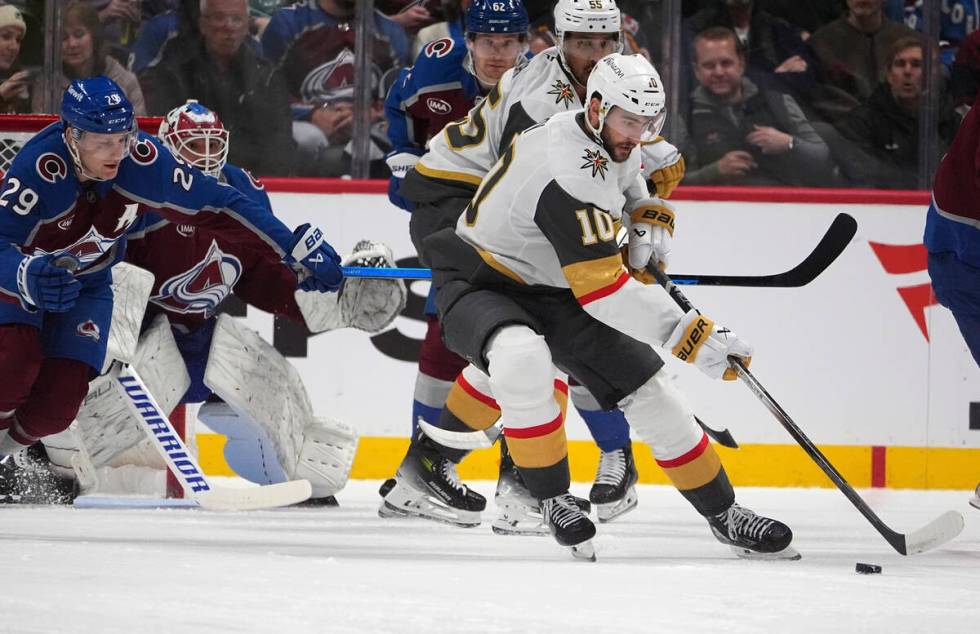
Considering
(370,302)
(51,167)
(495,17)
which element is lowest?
(370,302)

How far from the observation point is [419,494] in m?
3.93

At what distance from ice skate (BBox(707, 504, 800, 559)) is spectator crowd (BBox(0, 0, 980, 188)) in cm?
238

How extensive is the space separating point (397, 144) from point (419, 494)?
112cm

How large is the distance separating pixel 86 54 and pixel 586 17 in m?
2.33

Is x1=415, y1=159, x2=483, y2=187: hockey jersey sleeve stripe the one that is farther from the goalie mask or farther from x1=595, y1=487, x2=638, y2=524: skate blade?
x1=595, y1=487, x2=638, y2=524: skate blade

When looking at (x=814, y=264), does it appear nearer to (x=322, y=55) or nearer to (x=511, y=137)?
(x=511, y=137)

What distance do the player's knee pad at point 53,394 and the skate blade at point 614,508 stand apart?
53.3 inches

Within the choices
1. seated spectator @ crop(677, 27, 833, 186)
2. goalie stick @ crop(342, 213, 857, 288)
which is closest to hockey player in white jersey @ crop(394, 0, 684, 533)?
goalie stick @ crop(342, 213, 857, 288)

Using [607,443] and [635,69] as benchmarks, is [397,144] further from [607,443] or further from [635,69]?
[635,69]

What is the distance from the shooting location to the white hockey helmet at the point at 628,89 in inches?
120

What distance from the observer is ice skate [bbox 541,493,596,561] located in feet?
10.1

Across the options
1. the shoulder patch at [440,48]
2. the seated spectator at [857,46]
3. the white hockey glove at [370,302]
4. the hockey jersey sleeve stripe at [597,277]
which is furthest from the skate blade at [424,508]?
the seated spectator at [857,46]

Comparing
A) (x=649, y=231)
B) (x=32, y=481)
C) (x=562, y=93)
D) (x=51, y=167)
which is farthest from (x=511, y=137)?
(x=32, y=481)

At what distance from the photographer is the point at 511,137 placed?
149 inches
